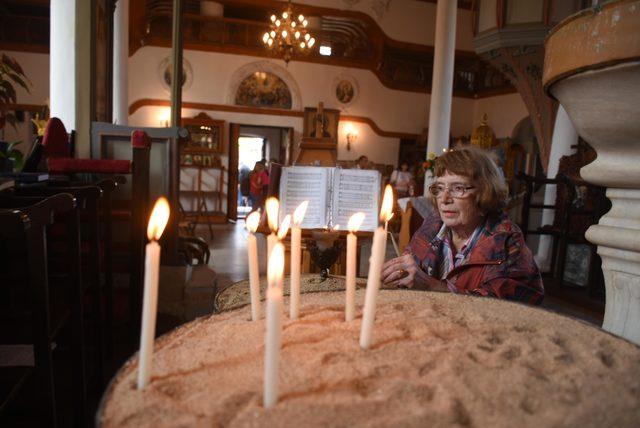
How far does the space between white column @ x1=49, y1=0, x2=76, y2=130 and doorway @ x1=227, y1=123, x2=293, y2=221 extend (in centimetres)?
685

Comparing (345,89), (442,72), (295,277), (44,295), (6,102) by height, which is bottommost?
(44,295)

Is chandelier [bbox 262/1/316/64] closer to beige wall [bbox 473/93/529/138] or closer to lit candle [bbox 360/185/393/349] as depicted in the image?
beige wall [bbox 473/93/529/138]

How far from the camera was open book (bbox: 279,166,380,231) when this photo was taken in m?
3.54

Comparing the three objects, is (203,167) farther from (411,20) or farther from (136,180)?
(136,180)

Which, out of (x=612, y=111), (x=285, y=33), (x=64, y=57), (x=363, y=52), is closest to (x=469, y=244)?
(x=612, y=111)

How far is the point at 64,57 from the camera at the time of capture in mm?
4504

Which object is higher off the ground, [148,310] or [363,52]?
[363,52]

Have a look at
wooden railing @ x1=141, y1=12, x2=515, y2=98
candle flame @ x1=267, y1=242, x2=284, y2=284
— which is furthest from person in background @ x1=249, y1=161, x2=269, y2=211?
candle flame @ x1=267, y1=242, x2=284, y2=284

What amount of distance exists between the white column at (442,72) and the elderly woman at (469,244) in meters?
7.32

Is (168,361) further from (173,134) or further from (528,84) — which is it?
(528,84)

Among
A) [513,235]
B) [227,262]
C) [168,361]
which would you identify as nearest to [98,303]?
[168,361]

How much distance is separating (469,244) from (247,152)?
16.7m

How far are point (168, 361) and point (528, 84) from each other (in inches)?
424

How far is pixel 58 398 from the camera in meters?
2.80
